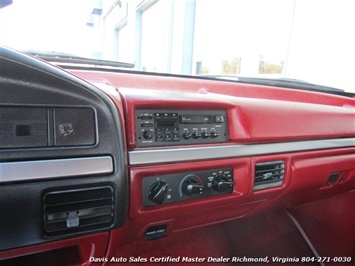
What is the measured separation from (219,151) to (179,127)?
0.51 feet

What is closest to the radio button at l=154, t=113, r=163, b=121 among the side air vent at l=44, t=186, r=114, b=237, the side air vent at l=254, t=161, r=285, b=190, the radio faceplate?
the radio faceplate

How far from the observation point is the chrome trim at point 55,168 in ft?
1.64

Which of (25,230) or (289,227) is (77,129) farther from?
(289,227)

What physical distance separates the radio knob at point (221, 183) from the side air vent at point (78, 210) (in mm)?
346

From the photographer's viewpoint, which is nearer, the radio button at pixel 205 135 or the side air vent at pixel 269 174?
the radio button at pixel 205 135

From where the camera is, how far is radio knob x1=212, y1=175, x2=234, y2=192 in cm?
82

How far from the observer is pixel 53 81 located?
54cm

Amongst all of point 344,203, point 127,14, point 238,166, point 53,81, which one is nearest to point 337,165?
point 344,203

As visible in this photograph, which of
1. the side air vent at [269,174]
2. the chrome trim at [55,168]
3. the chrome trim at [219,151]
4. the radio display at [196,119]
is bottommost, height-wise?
the side air vent at [269,174]

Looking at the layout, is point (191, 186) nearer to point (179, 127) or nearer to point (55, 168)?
point (179, 127)

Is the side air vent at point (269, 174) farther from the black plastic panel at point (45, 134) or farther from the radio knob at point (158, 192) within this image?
the black plastic panel at point (45, 134)

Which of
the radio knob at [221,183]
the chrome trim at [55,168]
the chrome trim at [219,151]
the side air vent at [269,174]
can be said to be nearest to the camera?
the chrome trim at [55,168]

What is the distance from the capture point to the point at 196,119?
82cm

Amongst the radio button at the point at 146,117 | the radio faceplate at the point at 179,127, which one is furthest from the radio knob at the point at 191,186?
the radio button at the point at 146,117
